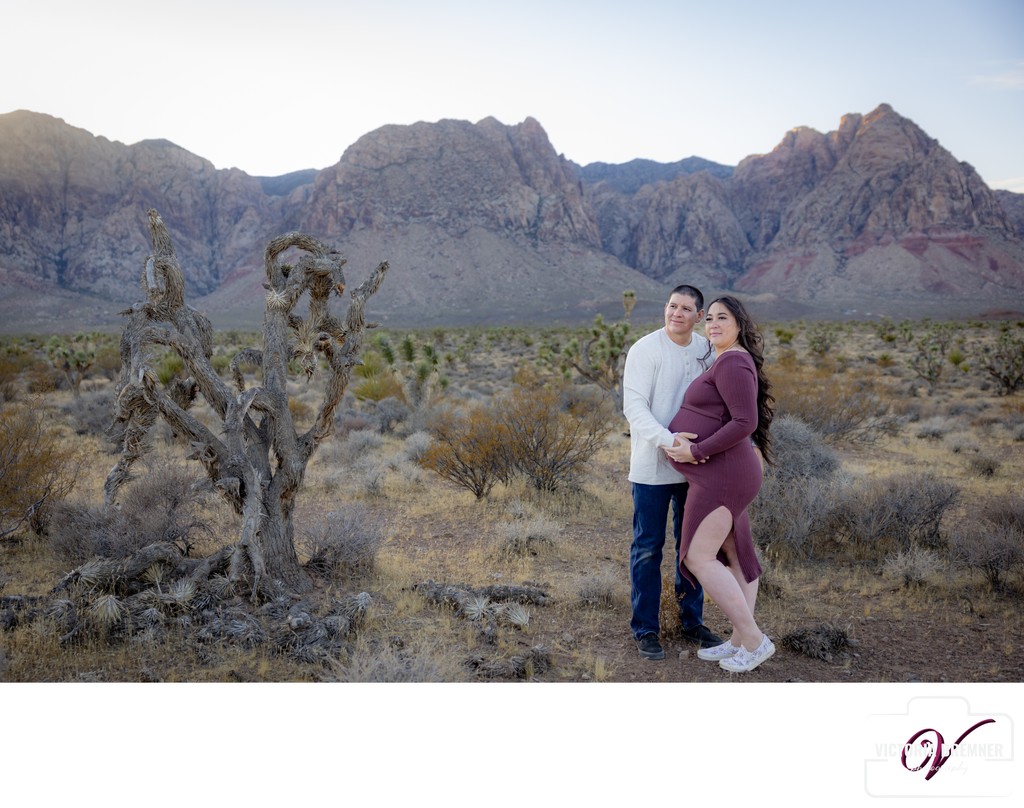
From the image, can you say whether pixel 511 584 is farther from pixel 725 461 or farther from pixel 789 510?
pixel 789 510

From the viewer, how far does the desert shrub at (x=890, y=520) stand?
6.70 meters

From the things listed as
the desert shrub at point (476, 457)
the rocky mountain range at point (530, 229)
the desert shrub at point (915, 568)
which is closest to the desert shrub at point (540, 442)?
the desert shrub at point (476, 457)

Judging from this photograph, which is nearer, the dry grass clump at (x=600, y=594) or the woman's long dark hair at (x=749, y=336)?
the woman's long dark hair at (x=749, y=336)

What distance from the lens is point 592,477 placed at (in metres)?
10.6

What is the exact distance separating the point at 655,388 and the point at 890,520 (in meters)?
4.21

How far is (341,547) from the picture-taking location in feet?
19.4

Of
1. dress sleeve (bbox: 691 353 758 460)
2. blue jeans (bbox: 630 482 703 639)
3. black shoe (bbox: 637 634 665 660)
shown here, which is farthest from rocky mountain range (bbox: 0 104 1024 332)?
dress sleeve (bbox: 691 353 758 460)

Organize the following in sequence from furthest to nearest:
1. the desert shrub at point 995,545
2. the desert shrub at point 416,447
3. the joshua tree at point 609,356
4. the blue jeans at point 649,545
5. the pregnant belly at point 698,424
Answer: the joshua tree at point 609,356, the desert shrub at point 416,447, the desert shrub at point 995,545, the blue jeans at point 649,545, the pregnant belly at point 698,424

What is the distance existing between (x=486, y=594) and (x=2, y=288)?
42.6m

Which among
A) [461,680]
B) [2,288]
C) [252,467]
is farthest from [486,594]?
[2,288]

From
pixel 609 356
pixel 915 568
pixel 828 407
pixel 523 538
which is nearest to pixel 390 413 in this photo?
pixel 609 356

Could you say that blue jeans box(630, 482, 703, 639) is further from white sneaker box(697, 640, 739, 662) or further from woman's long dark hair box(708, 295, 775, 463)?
woman's long dark hair box(708, 295, 775, 463)

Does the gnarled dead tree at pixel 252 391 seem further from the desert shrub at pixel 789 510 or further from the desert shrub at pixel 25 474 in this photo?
the desert shrub at pixel 789 510

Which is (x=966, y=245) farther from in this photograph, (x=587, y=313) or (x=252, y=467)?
(x=252, y=467)
